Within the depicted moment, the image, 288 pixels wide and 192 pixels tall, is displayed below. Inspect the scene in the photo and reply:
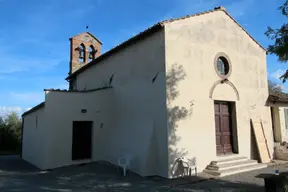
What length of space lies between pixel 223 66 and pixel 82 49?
12.3 meters

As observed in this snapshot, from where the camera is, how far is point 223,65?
496 inches

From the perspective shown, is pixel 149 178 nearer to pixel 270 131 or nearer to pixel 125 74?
pixel 125 74

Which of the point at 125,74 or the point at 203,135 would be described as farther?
the point at 125,74

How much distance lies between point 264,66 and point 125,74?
828 cm

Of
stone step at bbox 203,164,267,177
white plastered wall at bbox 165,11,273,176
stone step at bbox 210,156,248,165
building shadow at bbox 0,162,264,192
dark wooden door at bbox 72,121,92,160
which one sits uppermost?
white plastered wall at bbox 165,11,273,176

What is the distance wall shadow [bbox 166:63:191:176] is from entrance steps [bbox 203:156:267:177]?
1358mm

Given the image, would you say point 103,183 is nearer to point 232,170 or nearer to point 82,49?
point 232,170

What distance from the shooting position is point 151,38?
10.9m

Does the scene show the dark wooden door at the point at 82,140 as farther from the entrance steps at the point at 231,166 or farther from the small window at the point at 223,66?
the small window at the point at 223,66

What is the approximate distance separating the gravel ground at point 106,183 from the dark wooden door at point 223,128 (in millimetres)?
1711

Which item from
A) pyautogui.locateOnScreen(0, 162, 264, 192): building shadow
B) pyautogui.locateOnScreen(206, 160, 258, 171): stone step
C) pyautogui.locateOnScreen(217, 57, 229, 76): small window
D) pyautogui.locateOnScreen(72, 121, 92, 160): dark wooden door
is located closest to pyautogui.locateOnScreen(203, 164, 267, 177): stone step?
pyautogui.locateOnScreen(206, 160, 258, 171): stone step

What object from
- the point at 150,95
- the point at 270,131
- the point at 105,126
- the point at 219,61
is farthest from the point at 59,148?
the point at 270,131

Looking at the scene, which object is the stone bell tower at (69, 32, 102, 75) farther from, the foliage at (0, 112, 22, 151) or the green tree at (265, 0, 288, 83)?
the green tree at (265, 0, 288, 83)

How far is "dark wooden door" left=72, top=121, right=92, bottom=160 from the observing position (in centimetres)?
1285
